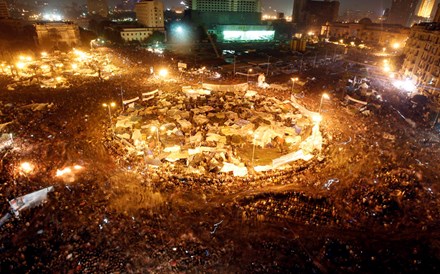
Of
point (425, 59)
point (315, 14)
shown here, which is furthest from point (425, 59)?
point (315, 14)

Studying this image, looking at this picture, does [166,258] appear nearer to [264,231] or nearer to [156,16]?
[264,231]

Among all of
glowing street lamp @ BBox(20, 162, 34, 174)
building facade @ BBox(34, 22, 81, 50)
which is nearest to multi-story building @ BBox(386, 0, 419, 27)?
building facade @ BBox(34, 22, 81, 50)

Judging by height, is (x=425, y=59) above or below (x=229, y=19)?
below

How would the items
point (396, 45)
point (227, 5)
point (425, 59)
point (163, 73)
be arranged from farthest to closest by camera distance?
point (227, 5) → point (396, 45) → point (163, 73) → point (425, 59)

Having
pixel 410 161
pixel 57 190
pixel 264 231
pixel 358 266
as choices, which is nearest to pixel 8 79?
pixel 57 190

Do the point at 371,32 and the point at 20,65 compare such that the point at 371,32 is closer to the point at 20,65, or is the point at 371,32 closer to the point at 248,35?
the point at 248,35

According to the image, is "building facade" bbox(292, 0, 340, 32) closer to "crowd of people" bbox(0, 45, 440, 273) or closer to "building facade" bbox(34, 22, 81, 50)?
"building facade" bbox(34, 22, 81, 50)
